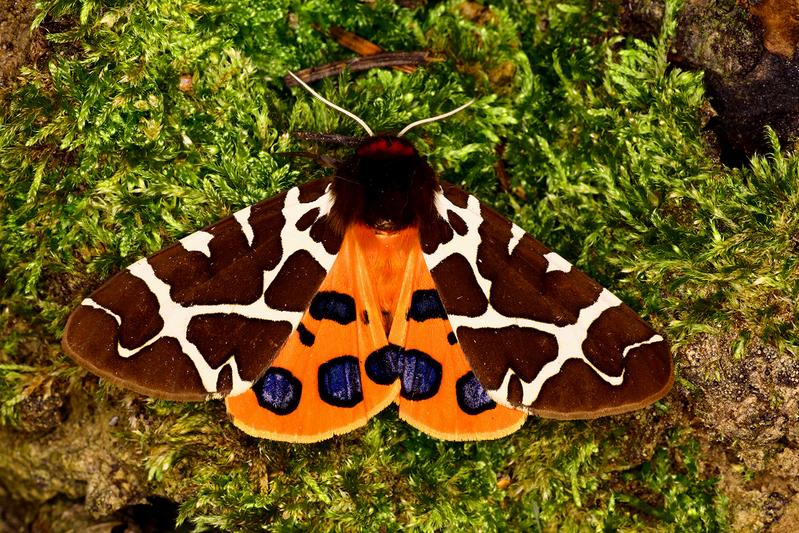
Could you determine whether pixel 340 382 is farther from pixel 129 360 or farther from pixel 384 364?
pixel 129 360

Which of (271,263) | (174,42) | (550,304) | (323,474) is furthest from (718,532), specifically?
(174,42)

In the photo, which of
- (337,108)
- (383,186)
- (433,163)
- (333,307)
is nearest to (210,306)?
(333,307)

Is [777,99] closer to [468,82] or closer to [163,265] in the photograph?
[468,82]

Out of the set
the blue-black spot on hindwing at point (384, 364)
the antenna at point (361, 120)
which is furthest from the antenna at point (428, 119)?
the blue-black spot on hindwing at point (384, 364)

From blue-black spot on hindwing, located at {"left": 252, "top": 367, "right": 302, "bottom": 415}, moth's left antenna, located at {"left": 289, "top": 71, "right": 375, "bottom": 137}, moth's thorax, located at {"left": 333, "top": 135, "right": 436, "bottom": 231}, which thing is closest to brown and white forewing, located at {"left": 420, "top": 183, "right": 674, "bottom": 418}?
moth's thorax, located at {"left": 333, "top": 135, "right": 436, "bottom": 231}

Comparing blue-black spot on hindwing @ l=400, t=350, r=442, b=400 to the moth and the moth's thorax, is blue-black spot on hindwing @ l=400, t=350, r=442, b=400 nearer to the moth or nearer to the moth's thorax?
the moth

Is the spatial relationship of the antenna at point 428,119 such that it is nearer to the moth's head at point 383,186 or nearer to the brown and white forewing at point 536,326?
the moth's head at point 383,186
